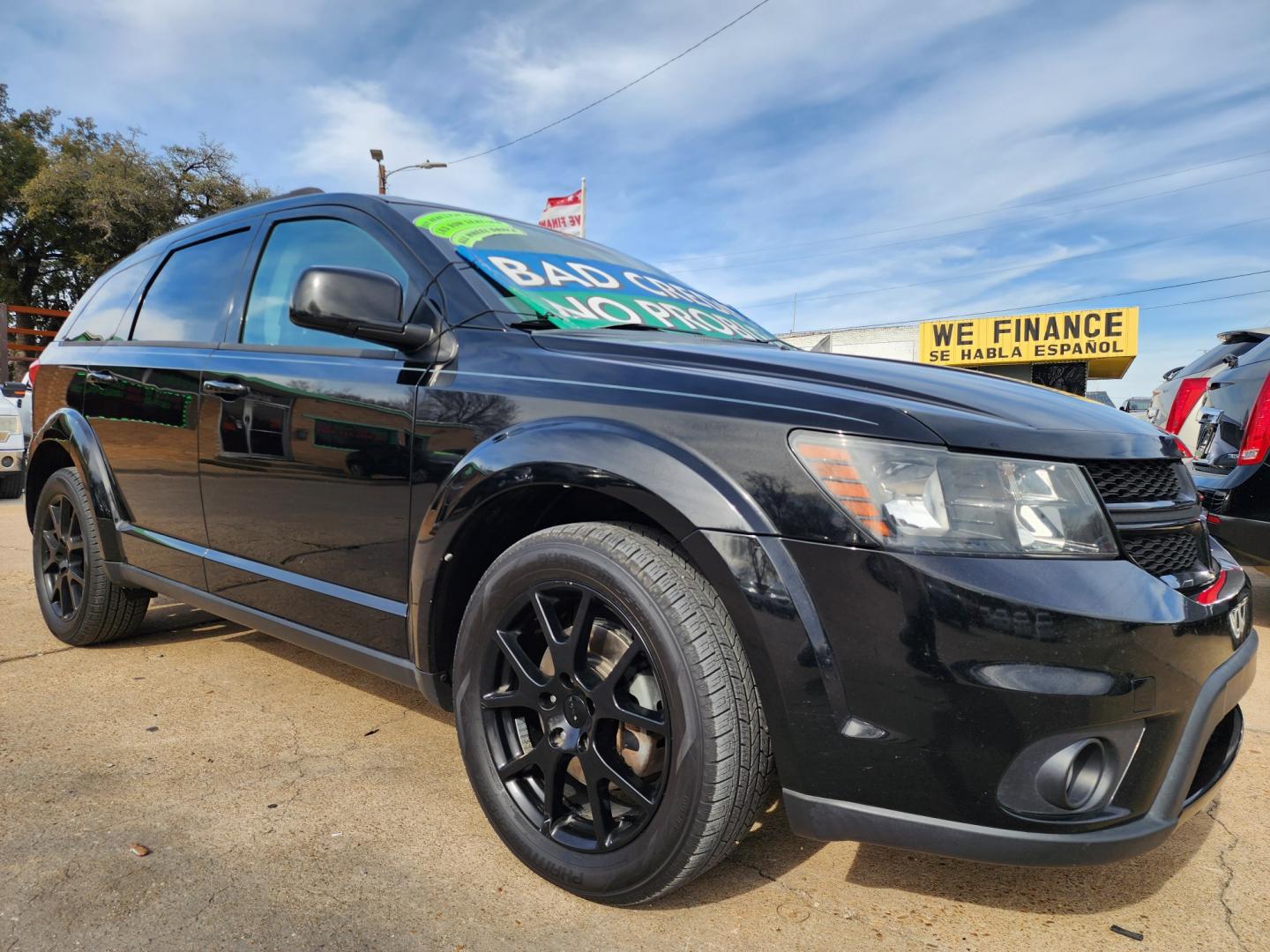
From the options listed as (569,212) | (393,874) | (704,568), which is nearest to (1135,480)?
(704,568)

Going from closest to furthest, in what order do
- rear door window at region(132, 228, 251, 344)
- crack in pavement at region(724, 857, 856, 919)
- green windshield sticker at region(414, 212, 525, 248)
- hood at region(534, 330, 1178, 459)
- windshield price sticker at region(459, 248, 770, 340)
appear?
1. hood at region(534, 330, 1178, 459)
2. crack in pavement at region(724, 857, 856, 919)
3. windshield price sticker at region(459, 248, 770, 340)
4. green windshield sticker at region(414, 212, 525, 248)
5. rear door window at region(132, 228, 251, 344)

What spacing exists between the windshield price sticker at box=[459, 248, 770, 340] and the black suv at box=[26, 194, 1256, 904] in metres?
0.02

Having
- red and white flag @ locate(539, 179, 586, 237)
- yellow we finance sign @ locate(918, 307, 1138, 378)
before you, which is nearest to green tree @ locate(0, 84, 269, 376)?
red and white flag @ locate(539, 179, 586, 237)

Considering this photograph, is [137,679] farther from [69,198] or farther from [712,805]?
[69,198]

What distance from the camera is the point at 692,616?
1607 millimetres

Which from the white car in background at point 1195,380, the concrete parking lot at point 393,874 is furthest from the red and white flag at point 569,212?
the concrete parking lot at point 393,874

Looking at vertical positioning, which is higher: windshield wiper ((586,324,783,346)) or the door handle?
windshield wiper ((586,324,783,346))

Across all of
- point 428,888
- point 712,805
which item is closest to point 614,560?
point 712,805

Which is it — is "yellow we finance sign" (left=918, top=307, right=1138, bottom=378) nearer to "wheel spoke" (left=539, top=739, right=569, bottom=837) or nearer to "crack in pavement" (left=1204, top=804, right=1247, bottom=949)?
"crack in pavement" (left=1204, top=804, right=1247, bottom=949)

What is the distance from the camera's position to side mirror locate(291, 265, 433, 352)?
2.10m

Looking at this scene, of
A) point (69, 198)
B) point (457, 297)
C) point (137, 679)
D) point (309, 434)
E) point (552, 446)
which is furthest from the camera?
point (69, 198)

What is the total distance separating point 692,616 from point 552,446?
48 cm

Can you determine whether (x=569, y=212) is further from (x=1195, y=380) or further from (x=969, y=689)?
(x=969, y=689)

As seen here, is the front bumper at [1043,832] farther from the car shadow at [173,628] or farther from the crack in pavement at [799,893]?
the car shadow at [173,628]
